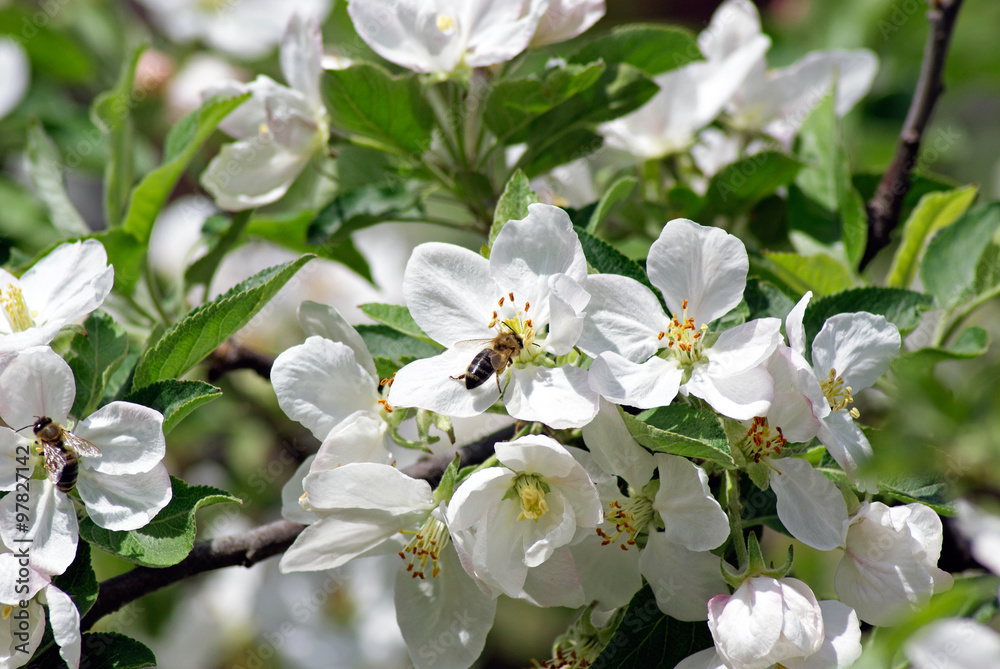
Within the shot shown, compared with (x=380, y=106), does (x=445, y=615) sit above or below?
below

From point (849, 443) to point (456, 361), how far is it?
0.42m

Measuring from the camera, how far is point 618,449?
3.05ft

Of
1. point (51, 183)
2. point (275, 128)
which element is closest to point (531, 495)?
point (275, 128)

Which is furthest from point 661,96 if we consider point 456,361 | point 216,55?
point 216,55

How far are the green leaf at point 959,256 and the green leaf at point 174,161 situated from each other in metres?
1.06

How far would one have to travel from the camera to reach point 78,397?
41.3 inches

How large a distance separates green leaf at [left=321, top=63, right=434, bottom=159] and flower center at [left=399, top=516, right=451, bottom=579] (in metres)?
0.57

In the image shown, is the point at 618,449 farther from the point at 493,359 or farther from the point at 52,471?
the point at 52,471

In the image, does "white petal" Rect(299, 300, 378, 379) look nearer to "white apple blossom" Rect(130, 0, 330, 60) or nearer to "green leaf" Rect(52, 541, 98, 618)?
"green leaf" Rect(52, 541, 98, 618)

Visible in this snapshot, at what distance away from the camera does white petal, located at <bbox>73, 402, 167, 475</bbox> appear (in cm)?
95

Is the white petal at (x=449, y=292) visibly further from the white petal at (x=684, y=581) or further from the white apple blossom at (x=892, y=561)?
the white apple blossom at (x=892, y=561)

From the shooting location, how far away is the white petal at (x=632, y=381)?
88 cm

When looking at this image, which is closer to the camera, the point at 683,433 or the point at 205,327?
the point at 683,433

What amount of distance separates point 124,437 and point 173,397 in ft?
0.24
